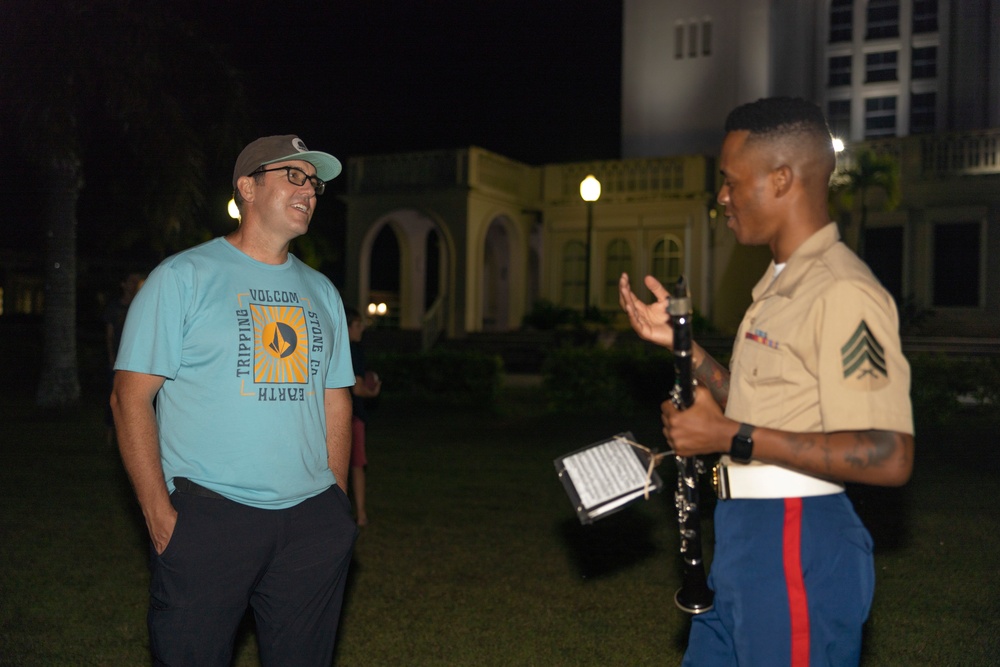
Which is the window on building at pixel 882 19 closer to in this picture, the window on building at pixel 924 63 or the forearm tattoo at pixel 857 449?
the window on building at pixel 924 63

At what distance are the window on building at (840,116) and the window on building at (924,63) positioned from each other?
6.69 ft

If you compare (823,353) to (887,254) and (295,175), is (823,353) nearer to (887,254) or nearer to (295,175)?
(295,175)

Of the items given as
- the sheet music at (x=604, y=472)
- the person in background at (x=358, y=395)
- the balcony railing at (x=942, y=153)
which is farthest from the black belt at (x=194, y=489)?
the balcony railing at (x=942, y=153)

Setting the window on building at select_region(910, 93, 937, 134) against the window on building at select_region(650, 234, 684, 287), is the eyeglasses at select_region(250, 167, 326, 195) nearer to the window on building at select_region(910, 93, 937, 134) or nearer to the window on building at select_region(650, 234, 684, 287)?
the window on building at select_region(650, 234, 684, 287)

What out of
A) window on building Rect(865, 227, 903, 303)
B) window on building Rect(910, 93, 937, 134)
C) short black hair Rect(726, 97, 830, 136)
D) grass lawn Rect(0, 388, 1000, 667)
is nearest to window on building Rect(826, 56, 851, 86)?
window on building Rect(910, 93, 937, 134)

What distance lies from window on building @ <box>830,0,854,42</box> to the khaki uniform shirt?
29.6 meters

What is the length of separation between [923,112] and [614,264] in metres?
10.3

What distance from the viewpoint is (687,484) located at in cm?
245

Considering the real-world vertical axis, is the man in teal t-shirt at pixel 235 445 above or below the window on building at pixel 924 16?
below

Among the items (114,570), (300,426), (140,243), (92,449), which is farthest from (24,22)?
(140,243)

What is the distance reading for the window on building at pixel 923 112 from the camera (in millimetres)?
27766

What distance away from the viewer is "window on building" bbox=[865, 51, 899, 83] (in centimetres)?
2830

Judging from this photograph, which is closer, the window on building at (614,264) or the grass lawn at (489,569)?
the grass lawn at (489,569)

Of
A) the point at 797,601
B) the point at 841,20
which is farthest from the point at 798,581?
the point at 841,20
